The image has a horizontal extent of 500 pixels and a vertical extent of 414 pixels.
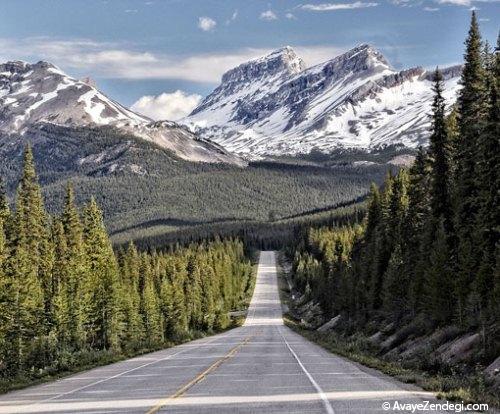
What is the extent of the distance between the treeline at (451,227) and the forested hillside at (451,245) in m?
0.07

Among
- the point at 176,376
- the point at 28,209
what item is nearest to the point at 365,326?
the point at 28,209

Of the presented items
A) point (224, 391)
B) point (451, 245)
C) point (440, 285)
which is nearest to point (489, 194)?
point (440, 285)

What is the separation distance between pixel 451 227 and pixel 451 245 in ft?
5.75

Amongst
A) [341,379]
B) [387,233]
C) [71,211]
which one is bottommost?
[341,379]

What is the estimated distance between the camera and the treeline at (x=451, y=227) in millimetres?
37500

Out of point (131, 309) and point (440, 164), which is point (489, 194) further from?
point (131, 309)

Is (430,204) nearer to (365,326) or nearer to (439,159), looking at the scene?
(439,159)

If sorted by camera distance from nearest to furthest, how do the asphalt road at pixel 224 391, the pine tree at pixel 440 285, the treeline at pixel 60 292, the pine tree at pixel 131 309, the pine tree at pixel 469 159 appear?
the asphalt road at pixel 224 391 < the pine tree at pixel 469 159 < the pine tree at pixel 440 285 < the treeline at pixel 60 292 < the pine tree at pixel 131 309

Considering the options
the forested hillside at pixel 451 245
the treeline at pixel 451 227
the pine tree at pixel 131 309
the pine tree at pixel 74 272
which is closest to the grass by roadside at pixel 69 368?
the pine tree at pixel 74 272

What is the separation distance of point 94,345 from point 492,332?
50725 mm

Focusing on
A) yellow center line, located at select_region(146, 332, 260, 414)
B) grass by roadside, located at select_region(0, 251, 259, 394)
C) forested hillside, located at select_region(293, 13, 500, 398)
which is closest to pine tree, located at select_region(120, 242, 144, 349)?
grass by roadside, located at select_region(0, 251, 259, 394)

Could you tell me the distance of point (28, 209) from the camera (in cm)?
6494

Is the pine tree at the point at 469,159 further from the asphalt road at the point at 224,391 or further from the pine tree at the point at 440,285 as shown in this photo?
the asphalt road at the point at 224,391

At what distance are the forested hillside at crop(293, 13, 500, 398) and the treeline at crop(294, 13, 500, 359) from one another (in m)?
0.07
